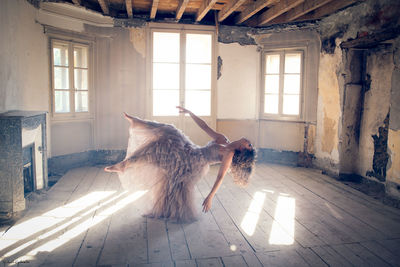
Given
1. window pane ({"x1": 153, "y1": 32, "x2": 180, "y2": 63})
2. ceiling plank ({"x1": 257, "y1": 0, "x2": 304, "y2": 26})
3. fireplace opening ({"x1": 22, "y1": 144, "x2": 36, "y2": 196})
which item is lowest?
fireplace opening ({"x1": 22, "y1": 144, "x2": 36, "y2": 196})

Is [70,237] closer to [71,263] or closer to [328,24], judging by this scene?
[71,263]

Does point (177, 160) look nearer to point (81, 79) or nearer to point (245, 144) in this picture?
point (245, 144)

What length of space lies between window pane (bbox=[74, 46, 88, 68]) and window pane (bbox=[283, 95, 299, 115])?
3580 mm

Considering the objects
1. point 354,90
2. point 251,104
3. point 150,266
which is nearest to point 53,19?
point 251,104

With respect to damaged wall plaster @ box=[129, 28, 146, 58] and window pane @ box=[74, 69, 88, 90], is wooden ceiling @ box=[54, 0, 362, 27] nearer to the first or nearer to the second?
damaged wall plaster @ box=[129, 28, 146, 58]

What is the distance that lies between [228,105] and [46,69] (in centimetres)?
314

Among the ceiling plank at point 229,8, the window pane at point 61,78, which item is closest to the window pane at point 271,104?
the ceiling plank at point 229,8

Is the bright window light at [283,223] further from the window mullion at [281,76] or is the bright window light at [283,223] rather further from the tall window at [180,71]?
the tall window at [180,71]

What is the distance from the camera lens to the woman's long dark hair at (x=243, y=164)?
314 cm

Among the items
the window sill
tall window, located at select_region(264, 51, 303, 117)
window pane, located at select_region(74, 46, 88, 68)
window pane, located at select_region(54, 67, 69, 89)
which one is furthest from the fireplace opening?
tall window, located at select_region(264, 51, 303, 117)

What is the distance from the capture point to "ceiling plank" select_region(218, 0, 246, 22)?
184 inches

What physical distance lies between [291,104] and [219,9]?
2114 mm

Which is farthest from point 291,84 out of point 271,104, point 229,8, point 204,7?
point 204,7

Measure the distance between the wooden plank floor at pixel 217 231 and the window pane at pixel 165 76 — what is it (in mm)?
2226
